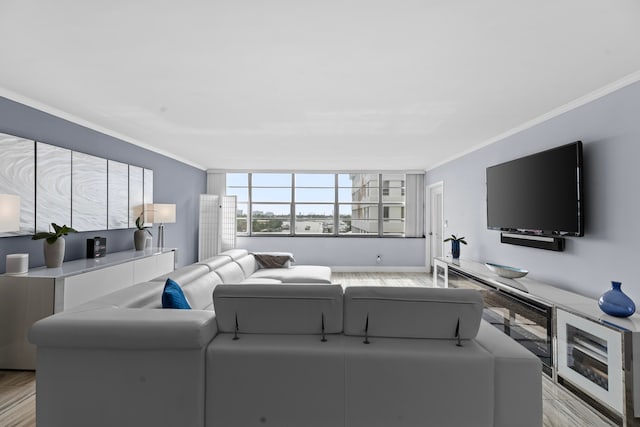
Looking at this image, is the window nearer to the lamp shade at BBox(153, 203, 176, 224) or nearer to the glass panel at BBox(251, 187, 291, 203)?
the glass panel at BBox(251, 187, 291, 203)

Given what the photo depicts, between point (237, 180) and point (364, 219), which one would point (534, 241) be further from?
point (237, 180)

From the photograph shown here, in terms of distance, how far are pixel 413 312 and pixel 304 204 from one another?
6.19 meters

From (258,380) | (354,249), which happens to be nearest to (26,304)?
(258,380)

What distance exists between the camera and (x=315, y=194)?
779 cm

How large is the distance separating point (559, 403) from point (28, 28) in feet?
13.6

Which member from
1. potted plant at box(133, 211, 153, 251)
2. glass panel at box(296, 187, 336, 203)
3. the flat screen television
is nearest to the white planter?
potted plant at box(133, 211, 153, 251)

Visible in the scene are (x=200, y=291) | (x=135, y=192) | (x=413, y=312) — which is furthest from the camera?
(x=135, y=192)

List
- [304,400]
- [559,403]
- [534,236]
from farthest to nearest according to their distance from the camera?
[534,236]
[559,403]
[304,400]

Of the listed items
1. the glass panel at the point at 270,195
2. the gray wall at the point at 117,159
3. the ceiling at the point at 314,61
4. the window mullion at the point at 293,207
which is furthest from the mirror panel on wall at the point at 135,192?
the window mullion at the point at 293,207

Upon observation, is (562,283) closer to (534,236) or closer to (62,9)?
(534,236)

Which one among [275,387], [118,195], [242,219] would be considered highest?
[118,195]

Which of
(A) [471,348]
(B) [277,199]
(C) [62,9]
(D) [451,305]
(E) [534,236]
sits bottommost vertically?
(A) [471,348]

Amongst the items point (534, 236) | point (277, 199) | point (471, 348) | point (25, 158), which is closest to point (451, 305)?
point (471, 348)

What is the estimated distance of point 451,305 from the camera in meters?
1.68
